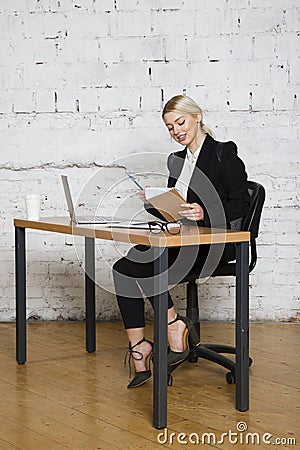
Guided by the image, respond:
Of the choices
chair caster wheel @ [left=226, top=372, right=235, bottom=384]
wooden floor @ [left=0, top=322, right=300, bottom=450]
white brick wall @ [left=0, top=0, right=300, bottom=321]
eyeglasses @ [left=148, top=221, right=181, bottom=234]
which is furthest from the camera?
white brick wall @ [left=0, top=0, right=300, bottom=321]

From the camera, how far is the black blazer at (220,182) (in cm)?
331

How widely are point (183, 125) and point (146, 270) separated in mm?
688

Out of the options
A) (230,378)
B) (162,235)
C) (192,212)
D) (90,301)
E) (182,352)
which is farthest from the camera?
(90,301)

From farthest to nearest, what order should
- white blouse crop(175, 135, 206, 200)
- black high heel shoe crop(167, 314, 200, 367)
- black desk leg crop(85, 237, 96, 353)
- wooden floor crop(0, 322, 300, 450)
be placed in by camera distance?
black desk leg crop(85, 237, 96, 353), white blouse crop(175, 135, 206, 200), black high heel shoe crop(167, 314, 200, 367), wooden floor crop(0, 322, 300, 450)

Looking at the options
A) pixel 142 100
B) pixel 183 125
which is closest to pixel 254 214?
pixel 183 125

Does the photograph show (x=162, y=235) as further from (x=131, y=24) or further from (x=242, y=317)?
(x=131, y=24)

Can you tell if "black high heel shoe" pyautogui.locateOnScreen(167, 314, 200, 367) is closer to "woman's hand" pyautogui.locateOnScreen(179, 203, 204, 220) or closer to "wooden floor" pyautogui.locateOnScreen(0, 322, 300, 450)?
"wooden floor" pyautogui.locateOnScreen(0, 322, 300, 450)

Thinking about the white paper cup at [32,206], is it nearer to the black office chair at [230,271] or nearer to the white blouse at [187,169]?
the white blouse at [187,169]

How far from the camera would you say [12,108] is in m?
4.67

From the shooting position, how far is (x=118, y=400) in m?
3.07

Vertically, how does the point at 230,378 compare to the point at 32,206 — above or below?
below

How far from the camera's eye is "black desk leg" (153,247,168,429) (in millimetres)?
2711

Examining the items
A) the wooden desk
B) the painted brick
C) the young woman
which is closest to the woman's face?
the young woman

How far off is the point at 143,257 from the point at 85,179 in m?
1.56
